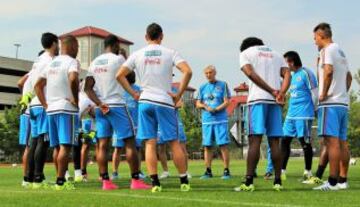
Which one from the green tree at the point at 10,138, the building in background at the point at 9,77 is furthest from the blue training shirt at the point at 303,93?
the building in background at the point at 9,77

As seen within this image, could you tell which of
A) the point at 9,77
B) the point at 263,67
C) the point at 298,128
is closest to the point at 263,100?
the point at 263,67

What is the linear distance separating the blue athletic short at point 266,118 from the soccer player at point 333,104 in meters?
0.73

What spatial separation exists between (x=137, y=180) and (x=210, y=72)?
501 centimetres

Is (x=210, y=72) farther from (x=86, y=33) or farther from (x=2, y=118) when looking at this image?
(x=86, y=33)

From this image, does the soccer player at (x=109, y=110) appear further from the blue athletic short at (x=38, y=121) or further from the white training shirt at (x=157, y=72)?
the blue athletic short at (x=38, y=121)

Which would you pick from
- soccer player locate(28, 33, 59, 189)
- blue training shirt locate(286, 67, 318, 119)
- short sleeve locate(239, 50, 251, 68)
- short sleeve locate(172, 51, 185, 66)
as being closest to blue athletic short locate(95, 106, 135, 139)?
soccer player locate(28, 33, 59, 189)

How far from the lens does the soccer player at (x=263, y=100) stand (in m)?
8.38

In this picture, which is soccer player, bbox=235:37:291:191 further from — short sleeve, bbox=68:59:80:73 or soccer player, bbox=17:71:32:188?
soccer player, bbox=17:71:32:188

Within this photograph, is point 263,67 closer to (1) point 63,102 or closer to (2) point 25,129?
(1) point 63,102

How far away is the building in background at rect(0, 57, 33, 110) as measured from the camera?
285 ft

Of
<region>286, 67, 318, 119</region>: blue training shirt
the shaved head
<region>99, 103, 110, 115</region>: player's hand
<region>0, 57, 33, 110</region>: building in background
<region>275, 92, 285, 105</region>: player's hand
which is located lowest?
<region>99, 103, 110, 115</region>: player's hand

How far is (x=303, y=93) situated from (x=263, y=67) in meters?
2.99

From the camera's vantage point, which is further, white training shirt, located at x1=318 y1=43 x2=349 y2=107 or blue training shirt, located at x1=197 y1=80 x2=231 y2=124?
blue training shirt, located at x1=197 y1=80 x2=231 y2=124

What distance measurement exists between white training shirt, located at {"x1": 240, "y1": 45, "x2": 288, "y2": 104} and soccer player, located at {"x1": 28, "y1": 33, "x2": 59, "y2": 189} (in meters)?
3.61
